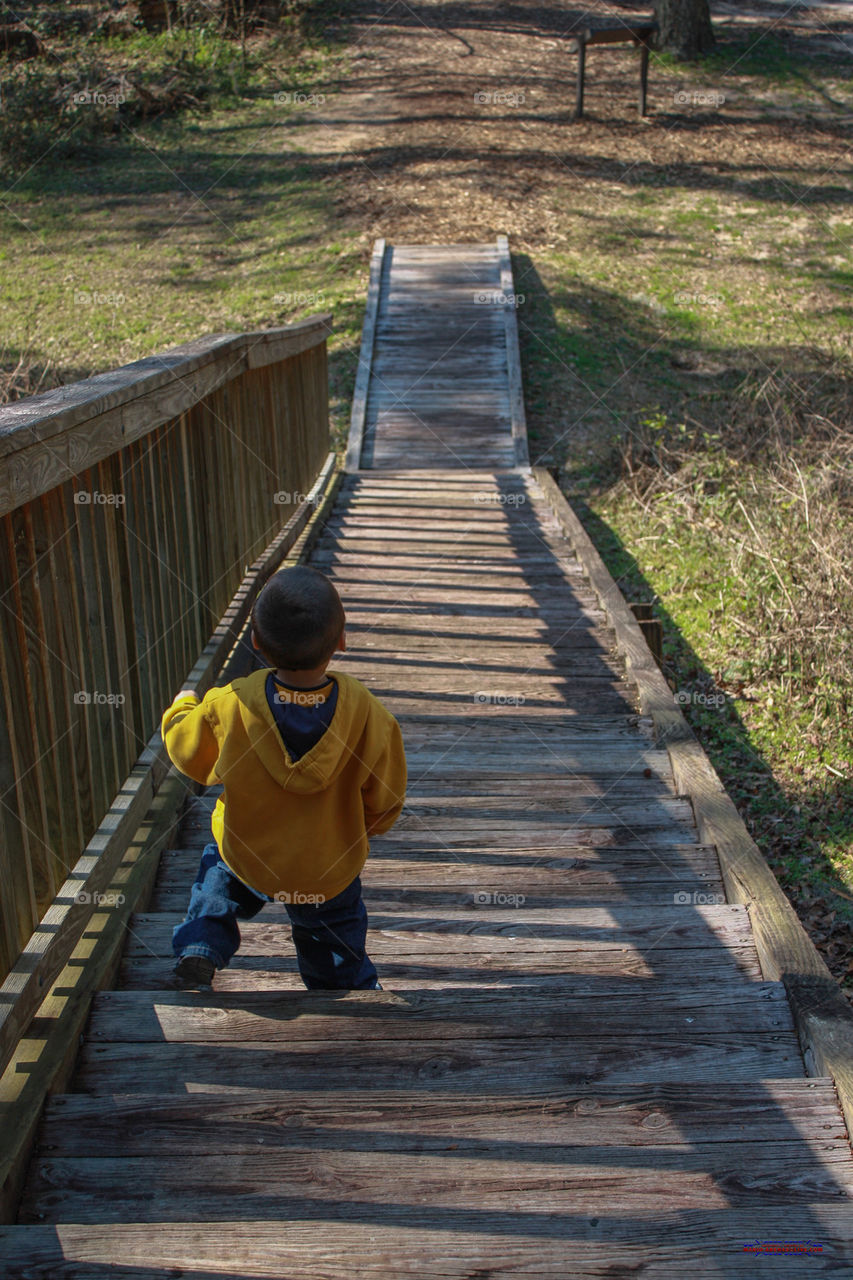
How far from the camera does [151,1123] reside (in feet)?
7.08

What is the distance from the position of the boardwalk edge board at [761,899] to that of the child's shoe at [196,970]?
1.51 meters

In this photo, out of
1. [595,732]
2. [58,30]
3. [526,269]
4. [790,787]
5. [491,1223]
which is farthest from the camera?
[58,30]

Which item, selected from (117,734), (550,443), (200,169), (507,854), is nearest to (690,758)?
(507,854)

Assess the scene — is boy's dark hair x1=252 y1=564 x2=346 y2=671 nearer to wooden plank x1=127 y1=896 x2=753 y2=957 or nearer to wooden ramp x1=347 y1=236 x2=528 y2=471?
wooden plank x1=127 y1=896 x2=753 y2=957

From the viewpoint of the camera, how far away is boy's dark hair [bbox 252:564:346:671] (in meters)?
2.36

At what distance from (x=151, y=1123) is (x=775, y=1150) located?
1.26 metres

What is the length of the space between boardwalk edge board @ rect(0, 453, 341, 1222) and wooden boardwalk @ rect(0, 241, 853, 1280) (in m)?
0.06

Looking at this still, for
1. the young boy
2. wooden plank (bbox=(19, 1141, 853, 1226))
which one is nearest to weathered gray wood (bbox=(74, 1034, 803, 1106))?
wooden plank (bbox=(19, 1141, 853, 1226))

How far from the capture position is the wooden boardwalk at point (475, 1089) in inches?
70.4

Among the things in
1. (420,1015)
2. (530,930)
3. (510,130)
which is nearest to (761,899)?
(530,930)

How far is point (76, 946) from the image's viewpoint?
9.09ft

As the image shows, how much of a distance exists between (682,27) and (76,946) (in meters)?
21.3

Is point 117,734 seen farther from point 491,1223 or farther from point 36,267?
point 36,267

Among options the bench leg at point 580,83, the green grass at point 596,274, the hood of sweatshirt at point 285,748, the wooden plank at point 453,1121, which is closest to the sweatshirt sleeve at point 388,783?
the hood of sweatshirt at point 285,748
